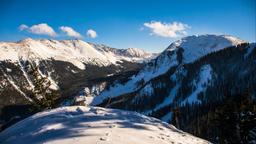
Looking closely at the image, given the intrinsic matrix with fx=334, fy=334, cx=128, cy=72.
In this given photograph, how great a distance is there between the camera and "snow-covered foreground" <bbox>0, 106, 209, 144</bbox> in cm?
1689

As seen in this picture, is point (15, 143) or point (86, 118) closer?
point (15, 143)

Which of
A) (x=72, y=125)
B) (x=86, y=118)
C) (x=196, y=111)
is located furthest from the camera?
(x=196, y=111)

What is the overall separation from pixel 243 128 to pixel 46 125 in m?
30.5

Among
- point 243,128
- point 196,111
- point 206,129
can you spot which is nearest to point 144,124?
point 243,128

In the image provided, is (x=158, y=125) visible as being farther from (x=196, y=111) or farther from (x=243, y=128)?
(x=196, y=111)

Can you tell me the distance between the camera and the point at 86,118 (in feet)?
68.6

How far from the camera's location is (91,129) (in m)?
18.4

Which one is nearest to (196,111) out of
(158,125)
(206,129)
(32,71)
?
(206,129)

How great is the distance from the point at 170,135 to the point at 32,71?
1941 inches

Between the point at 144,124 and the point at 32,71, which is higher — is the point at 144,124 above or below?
below

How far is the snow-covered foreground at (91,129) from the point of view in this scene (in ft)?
55.4

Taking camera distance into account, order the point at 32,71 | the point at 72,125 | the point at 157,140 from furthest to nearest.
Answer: the point at 32,71 → the point at 72,125 → the point at 157,140

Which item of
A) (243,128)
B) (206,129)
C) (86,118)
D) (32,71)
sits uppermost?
(32,71)

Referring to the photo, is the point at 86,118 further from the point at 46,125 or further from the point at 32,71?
the point at 32,71
